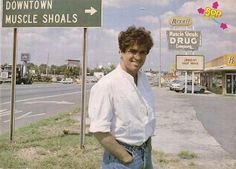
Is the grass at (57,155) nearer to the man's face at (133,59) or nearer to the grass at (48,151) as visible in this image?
the grass at (48,151)

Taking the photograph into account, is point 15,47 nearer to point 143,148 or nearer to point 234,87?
point 143,148

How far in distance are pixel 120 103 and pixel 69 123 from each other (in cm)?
868

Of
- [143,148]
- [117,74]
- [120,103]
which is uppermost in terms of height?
[117,74]

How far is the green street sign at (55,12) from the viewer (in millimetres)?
7047

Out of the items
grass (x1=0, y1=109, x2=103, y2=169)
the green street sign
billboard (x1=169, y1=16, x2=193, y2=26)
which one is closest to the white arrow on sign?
the green street sign

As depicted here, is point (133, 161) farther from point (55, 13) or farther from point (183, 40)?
point (183, 40)

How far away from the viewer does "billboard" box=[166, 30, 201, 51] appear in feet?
144

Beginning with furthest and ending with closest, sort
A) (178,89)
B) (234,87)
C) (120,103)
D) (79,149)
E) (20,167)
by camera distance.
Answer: (178,89), (234,87), (79,149), (20,167), (120,103)

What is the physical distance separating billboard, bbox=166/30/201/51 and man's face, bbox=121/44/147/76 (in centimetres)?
4171

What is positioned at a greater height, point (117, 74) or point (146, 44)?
point (146, 44)

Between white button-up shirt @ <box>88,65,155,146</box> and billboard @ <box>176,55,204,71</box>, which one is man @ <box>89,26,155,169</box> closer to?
white button-up shirt @ <box>88,65,155,146</box>

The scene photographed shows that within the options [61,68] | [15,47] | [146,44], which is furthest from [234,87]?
[61,68]

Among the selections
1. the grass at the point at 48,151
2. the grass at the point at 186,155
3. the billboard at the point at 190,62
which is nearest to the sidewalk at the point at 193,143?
the grass at the point at 186,155

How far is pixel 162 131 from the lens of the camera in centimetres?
1016
